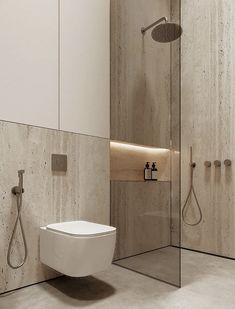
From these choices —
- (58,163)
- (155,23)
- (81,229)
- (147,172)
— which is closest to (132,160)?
(147,172)

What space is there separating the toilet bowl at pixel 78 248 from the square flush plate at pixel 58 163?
456 millimetres

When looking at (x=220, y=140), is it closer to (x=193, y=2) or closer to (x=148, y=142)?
(x=148, y=142)

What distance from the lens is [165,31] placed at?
222 cm

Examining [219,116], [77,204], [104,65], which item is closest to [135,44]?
[104,65]

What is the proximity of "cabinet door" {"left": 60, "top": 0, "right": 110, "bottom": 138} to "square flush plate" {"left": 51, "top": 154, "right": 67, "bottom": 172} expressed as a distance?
229 mm

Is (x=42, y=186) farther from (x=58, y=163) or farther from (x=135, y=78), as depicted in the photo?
(x=135, y=78)

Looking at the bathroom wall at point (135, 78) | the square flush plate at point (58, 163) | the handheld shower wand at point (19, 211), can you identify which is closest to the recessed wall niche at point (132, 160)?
the bathroom wall at point (135, 78)

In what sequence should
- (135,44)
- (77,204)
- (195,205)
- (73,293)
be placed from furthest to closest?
(195,205)
(135,44)
(77,204)
(73,293)

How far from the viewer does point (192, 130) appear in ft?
10.1

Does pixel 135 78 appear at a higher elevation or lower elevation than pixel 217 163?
higher

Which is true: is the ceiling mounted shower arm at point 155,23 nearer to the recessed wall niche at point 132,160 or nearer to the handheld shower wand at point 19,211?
the recessed wall niche at point 132,160

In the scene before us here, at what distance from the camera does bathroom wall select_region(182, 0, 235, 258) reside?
8.97ft

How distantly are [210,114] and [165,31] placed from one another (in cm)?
107

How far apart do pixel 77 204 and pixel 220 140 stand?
1.59 metres
